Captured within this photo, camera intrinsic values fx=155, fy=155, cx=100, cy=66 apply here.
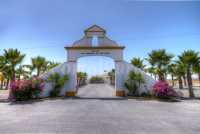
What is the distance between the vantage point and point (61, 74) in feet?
59.1

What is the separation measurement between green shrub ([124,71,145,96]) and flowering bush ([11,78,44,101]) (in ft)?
31.4

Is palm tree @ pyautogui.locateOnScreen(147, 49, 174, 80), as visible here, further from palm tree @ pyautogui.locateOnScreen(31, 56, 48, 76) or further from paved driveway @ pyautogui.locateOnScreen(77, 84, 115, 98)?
palm tree @ pyautogui.locateOnScreen(31, 56, 48, 76)

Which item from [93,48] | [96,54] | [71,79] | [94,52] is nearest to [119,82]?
[96,54]

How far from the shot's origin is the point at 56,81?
57.1ft

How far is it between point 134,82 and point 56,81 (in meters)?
8.78

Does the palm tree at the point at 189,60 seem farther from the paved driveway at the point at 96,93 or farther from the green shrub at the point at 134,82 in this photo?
the paved driveway at the point at 96,93

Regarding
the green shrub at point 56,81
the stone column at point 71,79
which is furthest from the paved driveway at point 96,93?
the green shrub at point 56,81

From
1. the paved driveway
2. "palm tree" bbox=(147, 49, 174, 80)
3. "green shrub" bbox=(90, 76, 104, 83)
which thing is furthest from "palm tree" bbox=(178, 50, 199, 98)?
"green shrub" bbox=(90, 76, 104, 83)

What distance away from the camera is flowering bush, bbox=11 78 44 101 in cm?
1534

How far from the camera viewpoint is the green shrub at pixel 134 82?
1716 cm

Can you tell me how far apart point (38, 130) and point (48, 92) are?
1172cm

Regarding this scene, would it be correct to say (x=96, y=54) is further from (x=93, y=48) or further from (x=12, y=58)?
(x=12, y=58)

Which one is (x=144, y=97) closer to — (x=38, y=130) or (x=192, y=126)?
(x=192, y=126)

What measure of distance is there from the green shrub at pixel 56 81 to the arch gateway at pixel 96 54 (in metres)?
0.58
